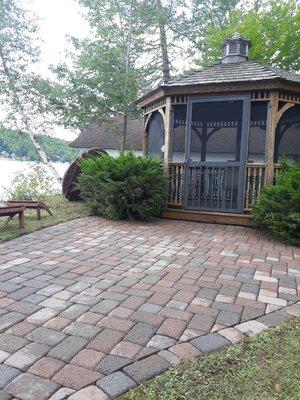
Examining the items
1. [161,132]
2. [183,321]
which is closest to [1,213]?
[183,321]

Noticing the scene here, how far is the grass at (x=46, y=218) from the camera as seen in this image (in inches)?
211

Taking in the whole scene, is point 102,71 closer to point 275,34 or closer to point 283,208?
point 275,34

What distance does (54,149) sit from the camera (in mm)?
18094

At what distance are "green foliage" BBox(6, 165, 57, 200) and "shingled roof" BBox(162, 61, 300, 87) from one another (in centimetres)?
522

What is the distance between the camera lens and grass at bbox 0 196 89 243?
5.36 m

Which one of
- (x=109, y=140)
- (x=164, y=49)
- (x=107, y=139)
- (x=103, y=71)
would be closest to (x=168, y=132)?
(x=103, y=71)

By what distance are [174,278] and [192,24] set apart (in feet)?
53.7

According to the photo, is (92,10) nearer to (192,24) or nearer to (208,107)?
(192,24)

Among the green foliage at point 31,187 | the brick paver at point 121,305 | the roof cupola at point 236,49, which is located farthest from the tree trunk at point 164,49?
the brick paver at point 121,305

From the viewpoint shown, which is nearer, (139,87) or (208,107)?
(208,107)

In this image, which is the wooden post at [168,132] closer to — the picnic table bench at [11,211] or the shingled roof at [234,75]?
the shingled roof at [234,75]

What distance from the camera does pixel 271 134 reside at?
6.68 meters

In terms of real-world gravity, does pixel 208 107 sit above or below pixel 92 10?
below

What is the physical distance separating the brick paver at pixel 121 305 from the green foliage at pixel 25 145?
12.9 meters
